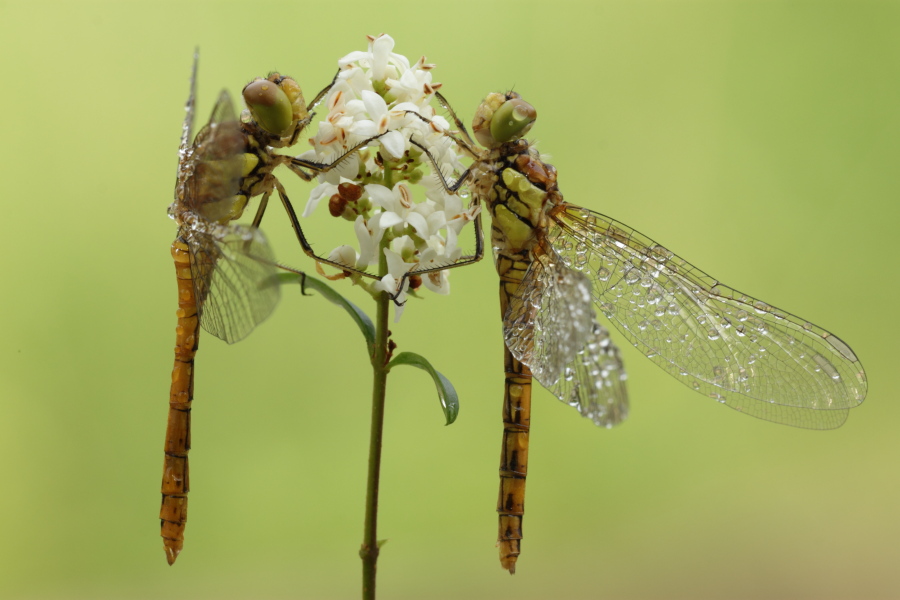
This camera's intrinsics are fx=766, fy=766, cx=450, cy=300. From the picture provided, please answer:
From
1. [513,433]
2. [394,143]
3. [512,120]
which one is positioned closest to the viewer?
[394,143]

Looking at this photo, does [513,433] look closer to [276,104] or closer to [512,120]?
[512,120]

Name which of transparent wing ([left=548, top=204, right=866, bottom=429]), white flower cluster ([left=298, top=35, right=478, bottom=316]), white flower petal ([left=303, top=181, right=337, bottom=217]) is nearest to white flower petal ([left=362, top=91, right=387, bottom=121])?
white flower cluster ([left=298, top=35, right=478, bottom=316])

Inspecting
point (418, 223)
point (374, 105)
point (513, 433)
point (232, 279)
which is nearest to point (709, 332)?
point (513, 433)

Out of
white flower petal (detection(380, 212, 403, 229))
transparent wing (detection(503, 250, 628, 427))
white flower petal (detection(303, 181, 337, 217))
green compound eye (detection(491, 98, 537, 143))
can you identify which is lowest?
transparent wing (detection(503, 250, 628, 427))

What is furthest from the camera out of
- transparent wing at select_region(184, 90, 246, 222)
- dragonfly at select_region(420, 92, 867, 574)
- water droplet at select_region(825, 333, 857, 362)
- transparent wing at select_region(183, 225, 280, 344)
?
water droplet at select_region(825, 333, 857, 362)

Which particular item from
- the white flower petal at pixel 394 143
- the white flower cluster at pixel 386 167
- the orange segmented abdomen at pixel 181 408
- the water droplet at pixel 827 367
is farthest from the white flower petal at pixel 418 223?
the water droplet at pixel 827 367

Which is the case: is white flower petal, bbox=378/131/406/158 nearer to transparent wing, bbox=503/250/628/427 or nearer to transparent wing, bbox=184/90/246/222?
transparent wing, bbox=184/90/246/222

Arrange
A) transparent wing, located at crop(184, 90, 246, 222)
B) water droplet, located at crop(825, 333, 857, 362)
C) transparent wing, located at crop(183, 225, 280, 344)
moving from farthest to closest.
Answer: water droplet, located at crop(825, 333, 857, 362)
transparent wing, located at crop(184, 90, 246, 222)
transparent wing, located at crop(183, 225, 280, 344)

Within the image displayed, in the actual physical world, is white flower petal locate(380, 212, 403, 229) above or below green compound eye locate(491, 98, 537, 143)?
below
